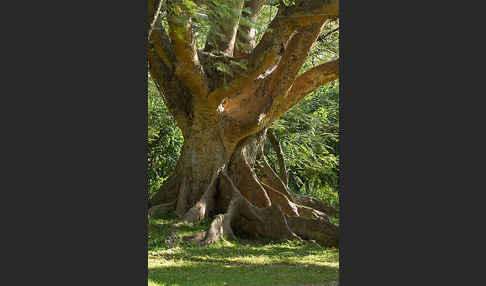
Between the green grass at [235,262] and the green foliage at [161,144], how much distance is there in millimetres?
5604

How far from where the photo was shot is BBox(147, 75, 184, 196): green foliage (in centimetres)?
1485

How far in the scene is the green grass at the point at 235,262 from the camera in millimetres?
6484

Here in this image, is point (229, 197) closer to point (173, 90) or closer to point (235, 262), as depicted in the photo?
point (173, 90)

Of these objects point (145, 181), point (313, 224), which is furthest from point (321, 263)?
point (145, 181)

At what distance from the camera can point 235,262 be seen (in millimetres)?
7590

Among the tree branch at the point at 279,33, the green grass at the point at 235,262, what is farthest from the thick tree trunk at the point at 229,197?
the tree branch at the point at 279,33

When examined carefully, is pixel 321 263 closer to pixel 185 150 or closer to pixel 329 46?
pixel 185 150

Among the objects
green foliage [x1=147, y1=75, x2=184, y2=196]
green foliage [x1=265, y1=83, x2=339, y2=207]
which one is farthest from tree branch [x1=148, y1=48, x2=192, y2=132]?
green foliage [x1=265, y1=83, x2=339, y2=207]

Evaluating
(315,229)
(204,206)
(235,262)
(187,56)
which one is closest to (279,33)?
(187,56)

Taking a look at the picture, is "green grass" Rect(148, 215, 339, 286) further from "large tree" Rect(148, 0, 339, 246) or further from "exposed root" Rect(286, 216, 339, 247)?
"large tree" Rect(148, 0, 339, 246)

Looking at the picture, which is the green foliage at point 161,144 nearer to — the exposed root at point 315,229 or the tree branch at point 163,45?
the tree branch at point 163,45

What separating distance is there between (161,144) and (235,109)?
501 cm

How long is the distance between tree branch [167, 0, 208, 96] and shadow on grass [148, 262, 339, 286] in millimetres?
3273

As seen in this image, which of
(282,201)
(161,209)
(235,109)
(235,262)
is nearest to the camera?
(235,262)
